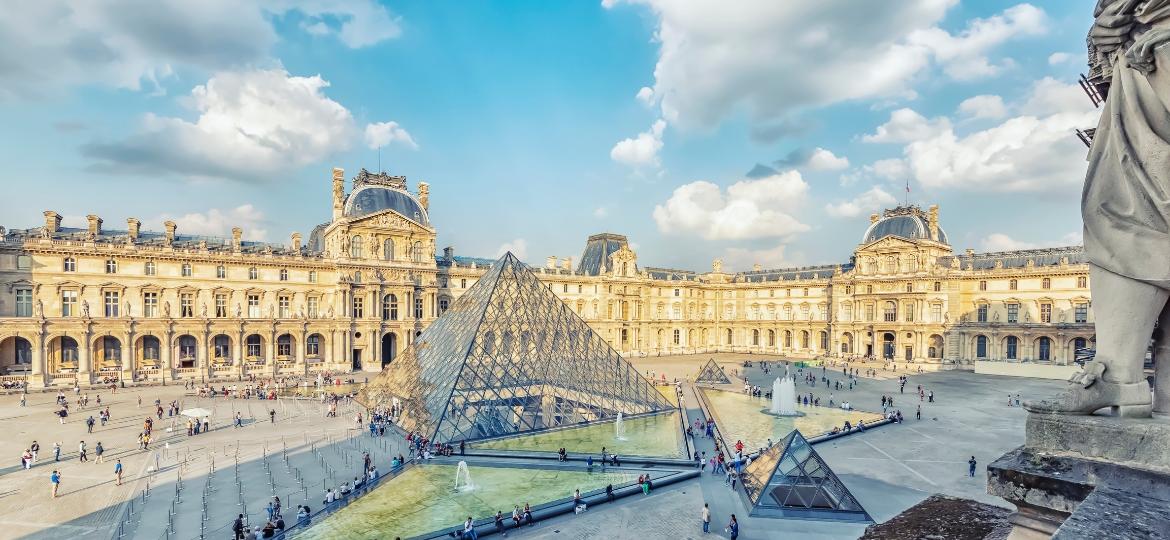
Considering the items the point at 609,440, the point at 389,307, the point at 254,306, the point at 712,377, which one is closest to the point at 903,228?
the point at 712,377

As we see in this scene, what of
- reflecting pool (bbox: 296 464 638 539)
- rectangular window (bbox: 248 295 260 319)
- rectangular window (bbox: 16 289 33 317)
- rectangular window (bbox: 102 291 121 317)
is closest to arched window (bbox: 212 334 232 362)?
rectangular window (bbox: 248 295 260 319)

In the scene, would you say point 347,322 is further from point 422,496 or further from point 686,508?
point 686,508

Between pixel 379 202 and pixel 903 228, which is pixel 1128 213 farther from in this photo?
pixel 903 228

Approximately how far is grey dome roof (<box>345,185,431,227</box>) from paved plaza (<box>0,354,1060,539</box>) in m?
16.9

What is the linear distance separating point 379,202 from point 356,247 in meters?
3.96

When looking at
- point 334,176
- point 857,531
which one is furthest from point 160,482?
point 334,176

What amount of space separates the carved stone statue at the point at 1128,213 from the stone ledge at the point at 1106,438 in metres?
0.09

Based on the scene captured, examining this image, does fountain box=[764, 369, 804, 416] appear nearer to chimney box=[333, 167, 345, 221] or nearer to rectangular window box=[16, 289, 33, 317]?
chimney box=[333, 167, 345, 221]

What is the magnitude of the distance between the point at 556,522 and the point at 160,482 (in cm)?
1255

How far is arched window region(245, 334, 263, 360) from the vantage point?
39.1 metres

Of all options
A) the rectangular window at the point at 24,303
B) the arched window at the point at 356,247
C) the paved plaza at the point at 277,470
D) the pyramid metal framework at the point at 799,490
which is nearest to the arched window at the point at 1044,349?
the paved plaza at the point at 277,470

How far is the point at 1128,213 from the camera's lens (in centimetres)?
264

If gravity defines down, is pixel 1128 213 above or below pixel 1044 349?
above

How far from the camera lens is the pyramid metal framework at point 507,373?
22234 millimetres
